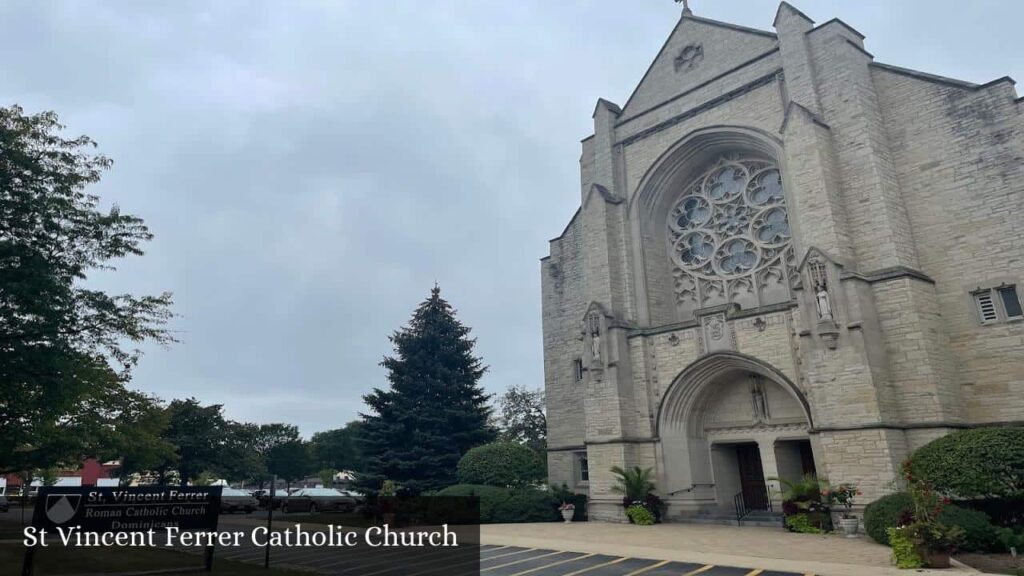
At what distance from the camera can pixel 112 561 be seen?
1055cm

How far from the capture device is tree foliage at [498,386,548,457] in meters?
44.2

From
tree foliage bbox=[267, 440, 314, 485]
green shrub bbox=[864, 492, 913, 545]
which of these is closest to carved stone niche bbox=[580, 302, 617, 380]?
green shrub bbox=[864, 492, 913, 545]

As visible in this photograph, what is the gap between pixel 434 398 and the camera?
90.1ft

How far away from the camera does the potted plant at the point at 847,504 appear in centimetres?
1368

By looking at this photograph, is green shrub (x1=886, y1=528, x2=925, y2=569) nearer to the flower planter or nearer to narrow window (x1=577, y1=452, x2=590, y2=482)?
the flower planter

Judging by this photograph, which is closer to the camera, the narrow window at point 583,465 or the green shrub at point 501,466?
the green shrub at point 501,466

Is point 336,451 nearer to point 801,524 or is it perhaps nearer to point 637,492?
point 637,492

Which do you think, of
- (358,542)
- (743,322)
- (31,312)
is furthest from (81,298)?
(743,322)

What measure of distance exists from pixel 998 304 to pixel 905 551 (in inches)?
355

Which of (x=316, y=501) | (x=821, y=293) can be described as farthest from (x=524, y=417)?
(x=821, y=293)

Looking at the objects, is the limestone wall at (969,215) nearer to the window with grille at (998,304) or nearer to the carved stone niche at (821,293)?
the window with grille at (998,304)

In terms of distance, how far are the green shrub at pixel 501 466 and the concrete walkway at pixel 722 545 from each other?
417cm

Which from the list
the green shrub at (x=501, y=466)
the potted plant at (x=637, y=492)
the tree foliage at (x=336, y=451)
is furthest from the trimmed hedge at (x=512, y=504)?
the tree foliage at (x=336, y=451)

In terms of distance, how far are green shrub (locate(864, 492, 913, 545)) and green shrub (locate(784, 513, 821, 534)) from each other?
2136 millimetres
